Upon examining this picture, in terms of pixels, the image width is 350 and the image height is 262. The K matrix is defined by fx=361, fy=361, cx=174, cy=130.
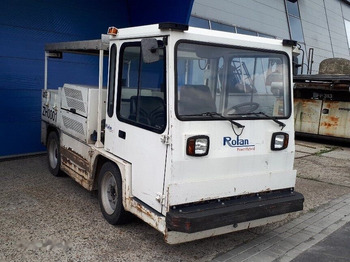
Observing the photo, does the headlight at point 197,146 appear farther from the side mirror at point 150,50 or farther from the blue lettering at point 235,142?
the side mirror at point 150,50

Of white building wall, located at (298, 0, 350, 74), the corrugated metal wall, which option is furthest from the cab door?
white building wall, located at (298, 0, 350, 74)

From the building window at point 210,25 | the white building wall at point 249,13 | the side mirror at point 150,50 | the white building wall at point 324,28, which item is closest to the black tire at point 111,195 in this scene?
the side mirror at point 150,50

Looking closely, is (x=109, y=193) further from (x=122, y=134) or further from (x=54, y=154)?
(x=54, y=154)

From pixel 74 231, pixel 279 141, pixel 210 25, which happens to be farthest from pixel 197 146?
pixel 210 25

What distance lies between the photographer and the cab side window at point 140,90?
140 inches

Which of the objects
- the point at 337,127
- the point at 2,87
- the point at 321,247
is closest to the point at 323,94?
the point at 337,127

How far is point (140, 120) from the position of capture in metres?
3.84

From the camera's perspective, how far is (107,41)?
4473mm

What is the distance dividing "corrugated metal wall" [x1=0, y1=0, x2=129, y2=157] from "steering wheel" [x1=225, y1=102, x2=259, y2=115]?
5.29m

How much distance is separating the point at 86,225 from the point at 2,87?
4.20m

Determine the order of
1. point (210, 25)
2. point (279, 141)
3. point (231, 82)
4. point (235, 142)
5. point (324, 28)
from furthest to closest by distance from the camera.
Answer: point (324, 28)
point (210, 25)
point (279, 141)
point (231, 82)
point (235, 142)

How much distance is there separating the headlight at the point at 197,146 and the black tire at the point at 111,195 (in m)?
1.09

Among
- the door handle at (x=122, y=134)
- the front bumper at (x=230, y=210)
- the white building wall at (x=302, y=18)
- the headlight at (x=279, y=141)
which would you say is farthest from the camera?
the white building wall at (x=302, y=18)

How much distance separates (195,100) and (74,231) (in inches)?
81.5
